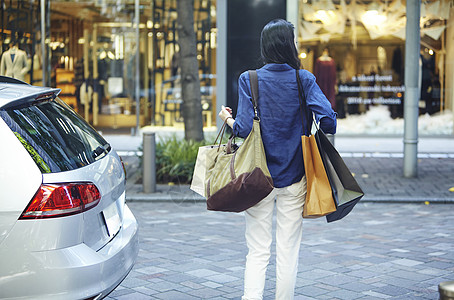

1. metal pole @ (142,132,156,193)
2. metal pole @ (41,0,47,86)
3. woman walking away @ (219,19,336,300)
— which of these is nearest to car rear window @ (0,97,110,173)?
woman walking away @ (219,19,336,300)

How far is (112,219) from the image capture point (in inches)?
165

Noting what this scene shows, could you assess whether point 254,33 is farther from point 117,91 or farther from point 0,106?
point 0,106

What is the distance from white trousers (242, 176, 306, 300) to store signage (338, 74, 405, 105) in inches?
494

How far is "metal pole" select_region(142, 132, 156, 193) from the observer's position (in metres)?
9.85

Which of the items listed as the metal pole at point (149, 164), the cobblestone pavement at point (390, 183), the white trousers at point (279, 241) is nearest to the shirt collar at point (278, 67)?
the white trousers at point (279, 241)

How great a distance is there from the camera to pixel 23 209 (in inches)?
141

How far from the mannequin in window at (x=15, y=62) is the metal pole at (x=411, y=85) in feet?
31.4

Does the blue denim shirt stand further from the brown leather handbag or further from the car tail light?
the car tail light

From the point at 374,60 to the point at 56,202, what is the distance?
1352 cm

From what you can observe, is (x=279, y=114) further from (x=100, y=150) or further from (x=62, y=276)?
(x=62, y=276)

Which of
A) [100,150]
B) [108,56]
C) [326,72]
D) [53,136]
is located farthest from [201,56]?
[53,136]

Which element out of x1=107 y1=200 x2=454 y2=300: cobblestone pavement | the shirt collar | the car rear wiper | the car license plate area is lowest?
x1=107 y1=200 x2=454 y2=300: cobblestone pavement

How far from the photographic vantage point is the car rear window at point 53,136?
3.71 meters

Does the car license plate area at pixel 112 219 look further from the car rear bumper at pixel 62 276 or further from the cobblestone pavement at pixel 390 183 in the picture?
the cobblestone pavement at pixel 390 183
